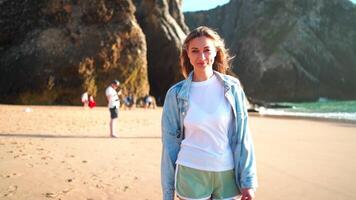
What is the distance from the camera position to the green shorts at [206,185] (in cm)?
258

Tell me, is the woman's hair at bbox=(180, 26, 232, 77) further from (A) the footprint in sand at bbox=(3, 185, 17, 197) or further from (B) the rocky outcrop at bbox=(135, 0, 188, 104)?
(B) the rocky outcrop at bbox=(135, 0, 188, 104)

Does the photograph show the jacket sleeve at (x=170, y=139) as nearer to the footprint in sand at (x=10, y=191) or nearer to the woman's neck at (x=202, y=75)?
the woman's neck at (x=202, y=75)

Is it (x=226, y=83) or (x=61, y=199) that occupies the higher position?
(x=226, y=83)

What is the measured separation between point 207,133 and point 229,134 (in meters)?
0.16

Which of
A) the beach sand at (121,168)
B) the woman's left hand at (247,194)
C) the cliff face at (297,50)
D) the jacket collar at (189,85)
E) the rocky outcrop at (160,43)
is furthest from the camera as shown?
the cliff face at (297,50)

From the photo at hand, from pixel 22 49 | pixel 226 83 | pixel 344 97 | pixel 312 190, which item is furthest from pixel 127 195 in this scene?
pixel 344 97

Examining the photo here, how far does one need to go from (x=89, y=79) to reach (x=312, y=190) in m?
26.5

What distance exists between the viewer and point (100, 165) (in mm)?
6875

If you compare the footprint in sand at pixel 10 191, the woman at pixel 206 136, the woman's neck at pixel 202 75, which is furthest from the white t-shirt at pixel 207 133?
the footprint in sand at pixel 10 191

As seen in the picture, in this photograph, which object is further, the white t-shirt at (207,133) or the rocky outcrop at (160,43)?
the rocky outcrop at (160,43)

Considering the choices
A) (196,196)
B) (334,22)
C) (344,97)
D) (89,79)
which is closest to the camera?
(196,196)

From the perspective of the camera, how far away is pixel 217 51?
289cm

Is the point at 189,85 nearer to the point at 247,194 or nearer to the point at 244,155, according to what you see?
the point at 244,155

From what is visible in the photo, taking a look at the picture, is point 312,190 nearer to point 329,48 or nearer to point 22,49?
point 22,49
